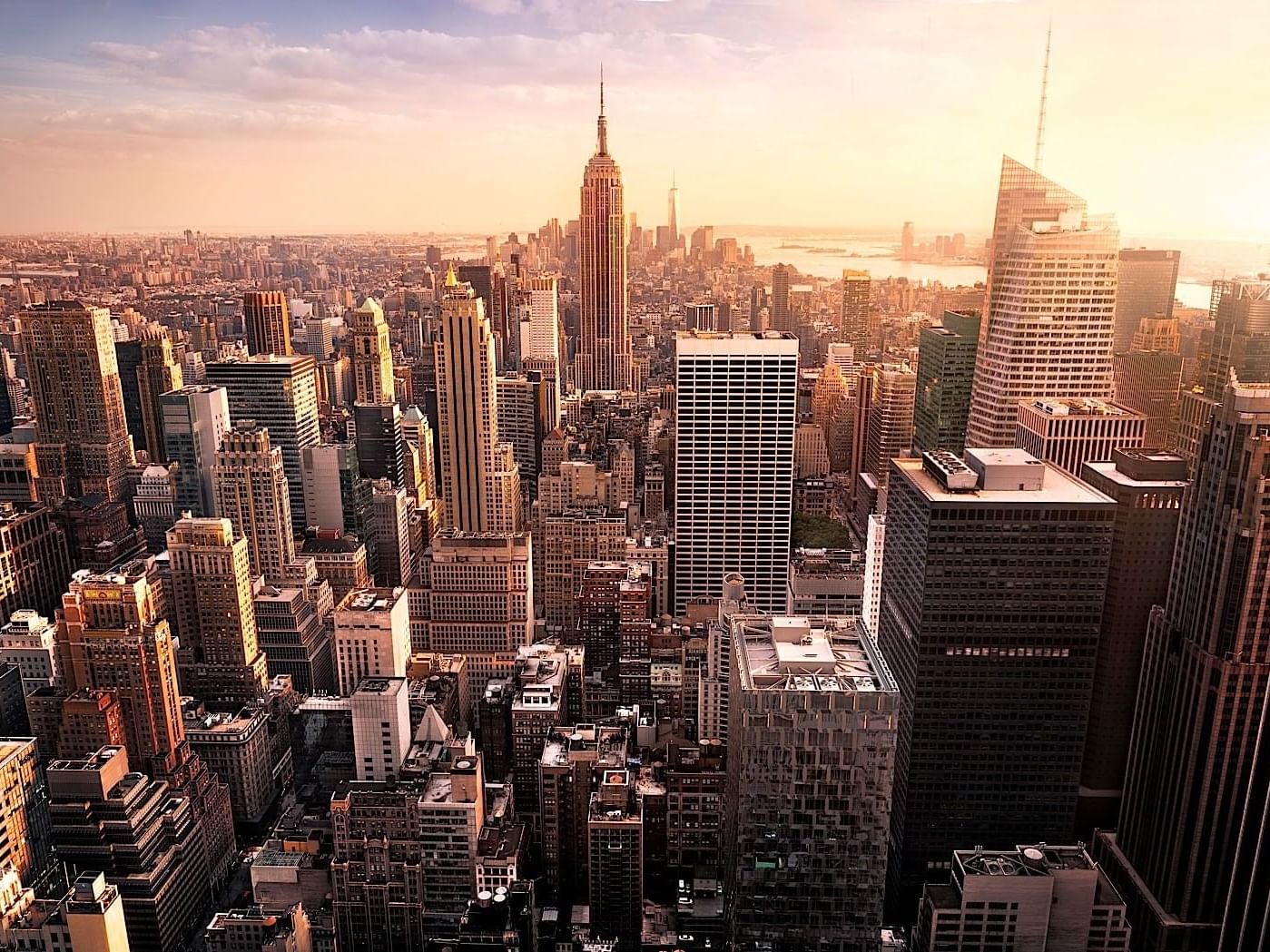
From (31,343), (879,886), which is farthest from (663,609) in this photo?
(31,343)

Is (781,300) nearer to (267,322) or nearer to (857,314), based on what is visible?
(857,314)

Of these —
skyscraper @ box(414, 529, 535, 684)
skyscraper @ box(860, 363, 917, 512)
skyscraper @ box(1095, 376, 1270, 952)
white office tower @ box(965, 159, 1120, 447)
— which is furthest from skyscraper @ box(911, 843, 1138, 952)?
skyscraper @ box(414, 529, 535, 684)

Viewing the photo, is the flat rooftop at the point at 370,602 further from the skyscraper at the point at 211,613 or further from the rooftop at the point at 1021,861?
the rooftop at the point at 1021,861

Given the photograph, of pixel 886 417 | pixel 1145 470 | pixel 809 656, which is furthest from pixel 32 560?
pixel 1145 470

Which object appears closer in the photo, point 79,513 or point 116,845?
point 116,845

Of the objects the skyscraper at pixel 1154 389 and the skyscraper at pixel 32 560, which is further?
the skyscraper at pixel 32 560

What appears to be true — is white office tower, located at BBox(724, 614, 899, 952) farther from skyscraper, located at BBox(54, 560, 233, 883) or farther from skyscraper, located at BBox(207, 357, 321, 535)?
skyscraper, located at BBox(207, 357, 321, 535)

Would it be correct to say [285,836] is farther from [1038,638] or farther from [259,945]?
[1038,638]

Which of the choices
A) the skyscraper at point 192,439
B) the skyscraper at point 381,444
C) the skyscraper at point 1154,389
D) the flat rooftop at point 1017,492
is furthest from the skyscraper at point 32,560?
the skyscraper at point 1154,389
